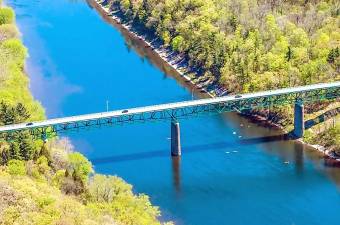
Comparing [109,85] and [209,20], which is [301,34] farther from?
[109,85]

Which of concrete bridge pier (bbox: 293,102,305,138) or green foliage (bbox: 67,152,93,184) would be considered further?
concrete bridge pier (bbox: 293,102,305,138)

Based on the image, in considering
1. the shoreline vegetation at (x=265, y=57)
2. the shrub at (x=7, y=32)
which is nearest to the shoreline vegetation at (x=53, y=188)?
the shoreline vegetation at (x=265, y=57)

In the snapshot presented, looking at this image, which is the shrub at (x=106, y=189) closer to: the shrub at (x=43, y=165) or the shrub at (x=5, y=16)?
the shrub at (x=43, y=165)

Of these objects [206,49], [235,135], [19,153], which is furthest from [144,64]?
[19,153]

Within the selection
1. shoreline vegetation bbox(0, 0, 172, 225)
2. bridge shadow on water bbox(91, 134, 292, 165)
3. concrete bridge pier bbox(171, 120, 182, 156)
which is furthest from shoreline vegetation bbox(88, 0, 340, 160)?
shoreline vegetation bbox(0, 0, 172, 225)

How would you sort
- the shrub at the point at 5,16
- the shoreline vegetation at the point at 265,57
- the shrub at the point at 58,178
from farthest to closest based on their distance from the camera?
1. the shrub at the point at 5,16
2. the shoreline vegetation at the point at 265,57
3. the shrub at the point at 58,178

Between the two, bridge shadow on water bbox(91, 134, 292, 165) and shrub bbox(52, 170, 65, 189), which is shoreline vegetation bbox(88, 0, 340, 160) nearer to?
bridge shadow on water bbox(91, 134, 292, 165)
